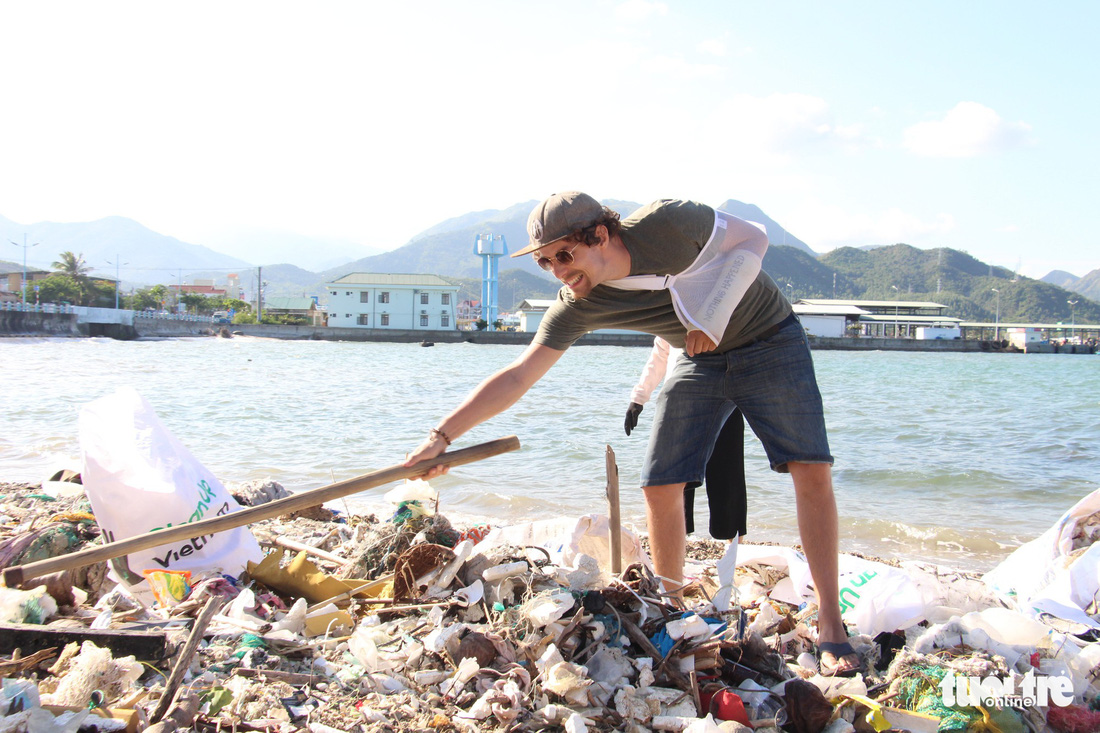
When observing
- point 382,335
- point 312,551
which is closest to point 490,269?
point 382,335

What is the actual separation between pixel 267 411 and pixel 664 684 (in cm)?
967

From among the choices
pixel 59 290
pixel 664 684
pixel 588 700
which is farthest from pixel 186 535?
pixel 59 290

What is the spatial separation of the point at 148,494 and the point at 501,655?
5.04 ft

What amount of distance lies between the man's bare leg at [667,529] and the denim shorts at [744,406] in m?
0.04

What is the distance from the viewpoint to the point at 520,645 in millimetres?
1851

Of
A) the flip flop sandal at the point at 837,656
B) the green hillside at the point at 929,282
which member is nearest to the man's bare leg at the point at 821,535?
the flip flop sandal at the point at 837,656

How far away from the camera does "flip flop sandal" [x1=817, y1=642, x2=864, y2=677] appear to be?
199 centimetres

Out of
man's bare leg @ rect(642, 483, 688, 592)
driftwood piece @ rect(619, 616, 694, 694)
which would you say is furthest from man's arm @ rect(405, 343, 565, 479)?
driftwood piece @ rect(619, 616, 694, 694)

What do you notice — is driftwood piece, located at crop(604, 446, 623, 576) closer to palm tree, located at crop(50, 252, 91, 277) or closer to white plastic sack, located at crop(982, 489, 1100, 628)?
white plastic sack, located at crop(982, 489, 1100, 628)

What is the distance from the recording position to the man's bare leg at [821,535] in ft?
7.00

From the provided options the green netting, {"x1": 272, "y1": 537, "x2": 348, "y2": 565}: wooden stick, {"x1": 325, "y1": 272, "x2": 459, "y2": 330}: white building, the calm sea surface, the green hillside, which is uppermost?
the green hillside

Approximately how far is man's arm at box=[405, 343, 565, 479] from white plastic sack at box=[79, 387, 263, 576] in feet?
3.29

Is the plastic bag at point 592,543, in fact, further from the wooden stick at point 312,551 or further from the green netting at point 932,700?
the green netting at point 932,700

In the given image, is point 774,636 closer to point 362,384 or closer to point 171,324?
point 362,384
